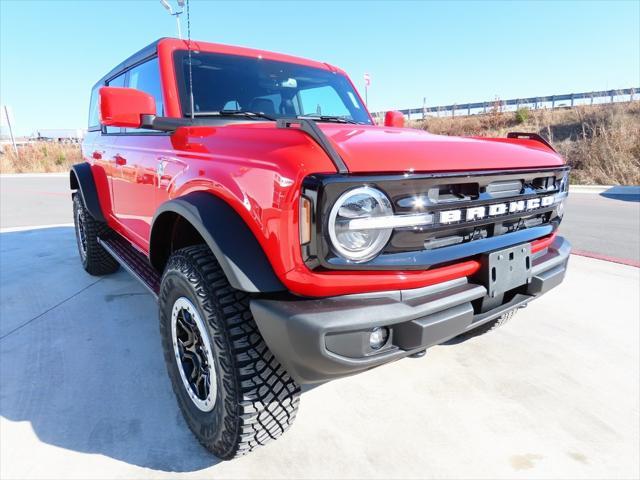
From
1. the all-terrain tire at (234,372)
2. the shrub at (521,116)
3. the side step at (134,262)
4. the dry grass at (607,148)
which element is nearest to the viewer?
the all-terrain tire at (234,372)

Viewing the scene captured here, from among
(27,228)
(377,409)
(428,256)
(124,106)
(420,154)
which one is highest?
(124,106)

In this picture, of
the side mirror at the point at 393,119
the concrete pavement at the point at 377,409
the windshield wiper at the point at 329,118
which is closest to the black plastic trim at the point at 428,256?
the concrete pavement at the point at 377,409

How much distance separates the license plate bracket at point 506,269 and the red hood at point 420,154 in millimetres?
353

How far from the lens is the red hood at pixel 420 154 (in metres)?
1.43

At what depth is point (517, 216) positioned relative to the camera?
1866 millimetres

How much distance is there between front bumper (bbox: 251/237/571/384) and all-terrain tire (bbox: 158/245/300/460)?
0.13 metres

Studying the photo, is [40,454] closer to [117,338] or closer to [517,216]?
[117,338]

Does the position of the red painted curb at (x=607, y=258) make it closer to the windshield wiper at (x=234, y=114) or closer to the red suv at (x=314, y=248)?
the red suv at (x=314, y=248)

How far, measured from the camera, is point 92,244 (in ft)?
13.0

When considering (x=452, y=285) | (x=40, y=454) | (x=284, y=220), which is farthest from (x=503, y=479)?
(x=40, y=454)

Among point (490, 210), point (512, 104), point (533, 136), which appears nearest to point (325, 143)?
point (490, 210)

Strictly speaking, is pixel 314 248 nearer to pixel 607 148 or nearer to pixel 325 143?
pixel 325 143

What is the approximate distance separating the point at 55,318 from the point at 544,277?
325 centimetres

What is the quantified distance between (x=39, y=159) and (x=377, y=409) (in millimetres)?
23871
